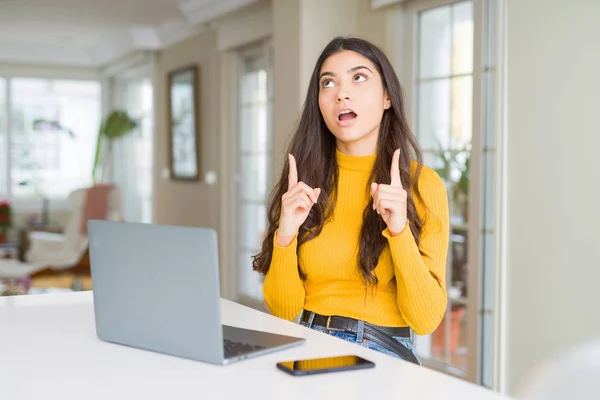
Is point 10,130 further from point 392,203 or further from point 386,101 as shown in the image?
point 392,203

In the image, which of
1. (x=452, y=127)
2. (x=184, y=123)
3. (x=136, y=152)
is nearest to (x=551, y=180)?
(x=452, y=127)

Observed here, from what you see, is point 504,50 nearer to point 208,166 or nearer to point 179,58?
point 208,166

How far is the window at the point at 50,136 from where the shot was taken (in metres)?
9.73

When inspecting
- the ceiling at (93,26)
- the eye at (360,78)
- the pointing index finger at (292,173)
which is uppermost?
the ceiling at (93,26)

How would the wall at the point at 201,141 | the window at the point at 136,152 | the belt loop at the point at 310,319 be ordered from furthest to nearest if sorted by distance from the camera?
1. the window at the point at 136,152
2. the wall at the point at 201,141
3. the belt loop at the point at 310,319

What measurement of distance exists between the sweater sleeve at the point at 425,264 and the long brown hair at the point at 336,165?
0.03 m

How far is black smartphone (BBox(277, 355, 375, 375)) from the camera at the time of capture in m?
1.21

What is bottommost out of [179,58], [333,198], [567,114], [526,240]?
[526,240]

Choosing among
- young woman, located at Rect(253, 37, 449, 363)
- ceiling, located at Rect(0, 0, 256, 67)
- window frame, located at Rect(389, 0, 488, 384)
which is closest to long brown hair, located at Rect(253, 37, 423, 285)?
young woman, located at Rect(253, 37, 449, 363)

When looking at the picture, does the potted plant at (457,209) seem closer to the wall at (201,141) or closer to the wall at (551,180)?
the wall at (551,180)

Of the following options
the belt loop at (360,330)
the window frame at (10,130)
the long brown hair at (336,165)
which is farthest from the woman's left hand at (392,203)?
the window frame at (10,130)

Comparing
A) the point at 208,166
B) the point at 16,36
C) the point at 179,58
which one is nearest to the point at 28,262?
the point at 208,166

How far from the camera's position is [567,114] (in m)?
3.18

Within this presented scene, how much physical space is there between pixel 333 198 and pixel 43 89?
344 inches
